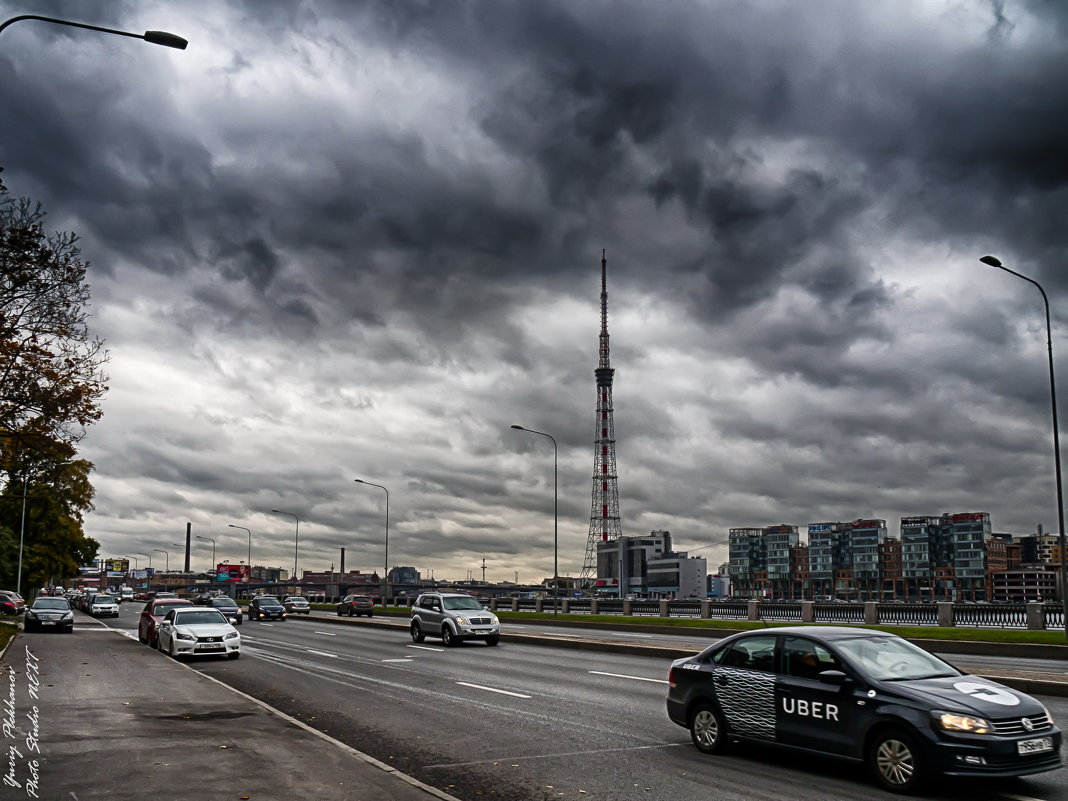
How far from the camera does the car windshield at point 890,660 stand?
919cm

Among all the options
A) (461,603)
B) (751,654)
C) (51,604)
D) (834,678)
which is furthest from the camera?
(51,604)

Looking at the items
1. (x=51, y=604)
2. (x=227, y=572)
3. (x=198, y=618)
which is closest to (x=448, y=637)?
(x=198, y=618)

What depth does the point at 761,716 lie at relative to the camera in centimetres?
1008

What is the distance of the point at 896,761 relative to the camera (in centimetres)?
861

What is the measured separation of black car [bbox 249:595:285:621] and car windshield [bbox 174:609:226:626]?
28841 mm

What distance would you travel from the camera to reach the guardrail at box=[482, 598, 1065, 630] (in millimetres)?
36219

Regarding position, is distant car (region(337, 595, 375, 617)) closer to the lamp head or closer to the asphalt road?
the asphalt road

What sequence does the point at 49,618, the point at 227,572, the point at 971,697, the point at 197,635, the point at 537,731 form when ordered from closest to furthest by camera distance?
1. the point at 971,697
2. the point at 537,731
3. the point at 197,635
4. the point at 49,618
5. the point at 227,572

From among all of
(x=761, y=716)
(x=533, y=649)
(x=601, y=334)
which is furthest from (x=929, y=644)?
(x=601, y=334)

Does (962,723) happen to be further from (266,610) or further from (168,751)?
(266,610)

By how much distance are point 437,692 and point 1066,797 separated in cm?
1131

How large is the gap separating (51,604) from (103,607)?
1022 inches

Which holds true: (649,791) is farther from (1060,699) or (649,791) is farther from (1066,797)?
(1060,699)

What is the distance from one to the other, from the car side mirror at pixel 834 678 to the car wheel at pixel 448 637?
2215 cm
